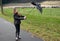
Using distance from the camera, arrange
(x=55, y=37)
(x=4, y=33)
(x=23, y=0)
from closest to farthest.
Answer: (x=55, y=37)
(x=4, y=33)
(x=23, y=0)

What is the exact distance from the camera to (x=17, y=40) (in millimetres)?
10984

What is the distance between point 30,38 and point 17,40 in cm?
80

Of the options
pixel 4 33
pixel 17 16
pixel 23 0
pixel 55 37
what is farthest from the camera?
pixel 23 0

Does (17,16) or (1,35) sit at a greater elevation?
(17,16)

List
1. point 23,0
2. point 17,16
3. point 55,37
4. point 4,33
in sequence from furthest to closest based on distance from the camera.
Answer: point 23,0 → point 4,33 → point 55,37 → point 17,16

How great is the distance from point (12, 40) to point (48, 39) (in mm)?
1731

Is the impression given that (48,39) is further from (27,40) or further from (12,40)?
(12,40)

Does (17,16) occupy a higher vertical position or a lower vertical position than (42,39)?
higher

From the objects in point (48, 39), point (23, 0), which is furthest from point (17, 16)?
point (23, 0)

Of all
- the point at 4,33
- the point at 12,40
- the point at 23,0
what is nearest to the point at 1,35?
the point at 4,33

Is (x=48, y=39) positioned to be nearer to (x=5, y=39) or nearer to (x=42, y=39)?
(x=42, y=39)

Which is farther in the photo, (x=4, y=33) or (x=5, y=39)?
(x=4, y=33)

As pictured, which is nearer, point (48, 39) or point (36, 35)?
point (48, 39)

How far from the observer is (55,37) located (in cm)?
1166
